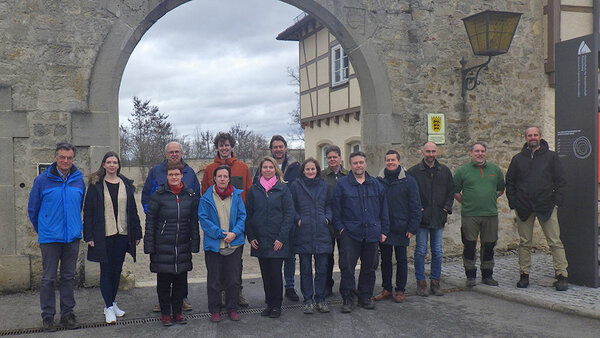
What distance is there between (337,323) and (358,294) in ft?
2.09

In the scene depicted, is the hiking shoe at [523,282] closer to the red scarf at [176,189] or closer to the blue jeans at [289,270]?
the blue jeans at [289,270]

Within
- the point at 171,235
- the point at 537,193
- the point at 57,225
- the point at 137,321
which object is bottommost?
the point at 137,321

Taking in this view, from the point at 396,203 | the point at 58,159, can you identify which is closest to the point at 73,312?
the point at 58,159

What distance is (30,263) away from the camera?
19.9ft

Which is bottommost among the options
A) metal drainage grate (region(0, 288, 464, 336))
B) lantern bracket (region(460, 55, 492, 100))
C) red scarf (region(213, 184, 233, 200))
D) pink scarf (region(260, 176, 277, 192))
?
metal drainage grate (region(0, 288, 464, 336))

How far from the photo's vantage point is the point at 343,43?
752 centimetres

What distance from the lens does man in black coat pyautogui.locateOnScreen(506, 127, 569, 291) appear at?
5.86 m

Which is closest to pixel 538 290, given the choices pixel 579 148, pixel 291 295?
pixel 579 148

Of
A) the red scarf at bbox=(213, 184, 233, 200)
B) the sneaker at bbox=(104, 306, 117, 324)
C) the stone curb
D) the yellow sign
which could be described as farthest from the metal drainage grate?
the yellow sign

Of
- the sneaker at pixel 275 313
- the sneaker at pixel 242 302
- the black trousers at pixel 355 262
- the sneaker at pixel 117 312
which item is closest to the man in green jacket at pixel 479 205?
the black trousers at pixel 355 262

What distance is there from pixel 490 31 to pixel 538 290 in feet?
11.6

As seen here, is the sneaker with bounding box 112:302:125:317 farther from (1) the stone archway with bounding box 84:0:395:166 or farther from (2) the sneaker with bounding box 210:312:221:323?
(1) the stone archway with bounding box 84:0:395:166

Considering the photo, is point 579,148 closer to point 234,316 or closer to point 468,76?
point 468,76

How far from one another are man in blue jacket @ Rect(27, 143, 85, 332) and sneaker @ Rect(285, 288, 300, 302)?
212cm
